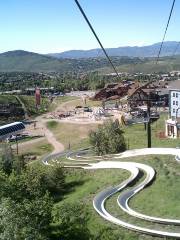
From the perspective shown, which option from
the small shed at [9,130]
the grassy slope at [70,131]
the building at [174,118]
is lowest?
the grassy slope at [70,131]

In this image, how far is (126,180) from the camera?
55656mm

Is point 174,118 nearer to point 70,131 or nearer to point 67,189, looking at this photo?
point 70,131

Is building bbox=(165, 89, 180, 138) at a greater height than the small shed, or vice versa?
building bbox=(165, 89, 180, 138)

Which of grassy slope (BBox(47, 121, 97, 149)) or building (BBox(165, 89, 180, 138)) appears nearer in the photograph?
building (BBox(165, 89, 180, 138))

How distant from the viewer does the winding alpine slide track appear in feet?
131

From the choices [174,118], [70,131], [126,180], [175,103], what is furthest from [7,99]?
[126,180]

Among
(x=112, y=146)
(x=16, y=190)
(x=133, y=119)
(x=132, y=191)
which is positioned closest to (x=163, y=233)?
(x=132, y=191)

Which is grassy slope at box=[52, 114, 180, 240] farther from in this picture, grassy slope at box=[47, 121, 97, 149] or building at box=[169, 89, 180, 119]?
grassy slope at box=[47, 121, 97, 149]

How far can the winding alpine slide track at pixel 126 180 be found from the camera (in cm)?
4003

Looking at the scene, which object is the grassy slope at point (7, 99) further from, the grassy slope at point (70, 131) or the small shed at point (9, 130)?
the small shed at point (9, 130)

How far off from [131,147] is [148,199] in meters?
35.9

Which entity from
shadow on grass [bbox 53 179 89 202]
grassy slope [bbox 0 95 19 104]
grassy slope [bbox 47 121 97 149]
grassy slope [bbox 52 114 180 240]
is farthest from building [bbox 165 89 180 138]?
grassy slope [bbox 0 95 19 104]

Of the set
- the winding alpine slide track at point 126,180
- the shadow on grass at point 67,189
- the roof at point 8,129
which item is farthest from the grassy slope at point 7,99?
the shadow on grass at point 67,189

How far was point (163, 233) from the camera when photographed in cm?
3762
